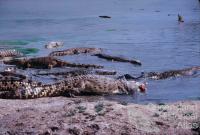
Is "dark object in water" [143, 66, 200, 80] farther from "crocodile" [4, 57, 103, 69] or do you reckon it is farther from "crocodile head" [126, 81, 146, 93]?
Result: "crocodile" [4, 57, 103, 69]

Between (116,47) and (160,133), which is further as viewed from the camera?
(116,47)

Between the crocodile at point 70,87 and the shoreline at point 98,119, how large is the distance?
1.78 meters

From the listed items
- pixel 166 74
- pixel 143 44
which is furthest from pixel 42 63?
pixel 143 44

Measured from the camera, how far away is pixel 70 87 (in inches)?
490

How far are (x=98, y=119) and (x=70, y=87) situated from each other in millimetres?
3768

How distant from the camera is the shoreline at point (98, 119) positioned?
8.40 meters

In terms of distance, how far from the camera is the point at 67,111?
30.6 ft

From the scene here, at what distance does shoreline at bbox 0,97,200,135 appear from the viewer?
8.40 meters

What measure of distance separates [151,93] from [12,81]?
3211 mm

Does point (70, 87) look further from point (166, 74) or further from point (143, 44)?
point (143, 44)

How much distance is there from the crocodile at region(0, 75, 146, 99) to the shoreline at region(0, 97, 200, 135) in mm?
1778

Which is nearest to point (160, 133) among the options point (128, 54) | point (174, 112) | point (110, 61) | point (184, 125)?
point (184, 125)

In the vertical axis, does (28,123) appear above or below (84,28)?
below

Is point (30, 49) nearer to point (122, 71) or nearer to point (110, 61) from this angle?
point (110, 61)
